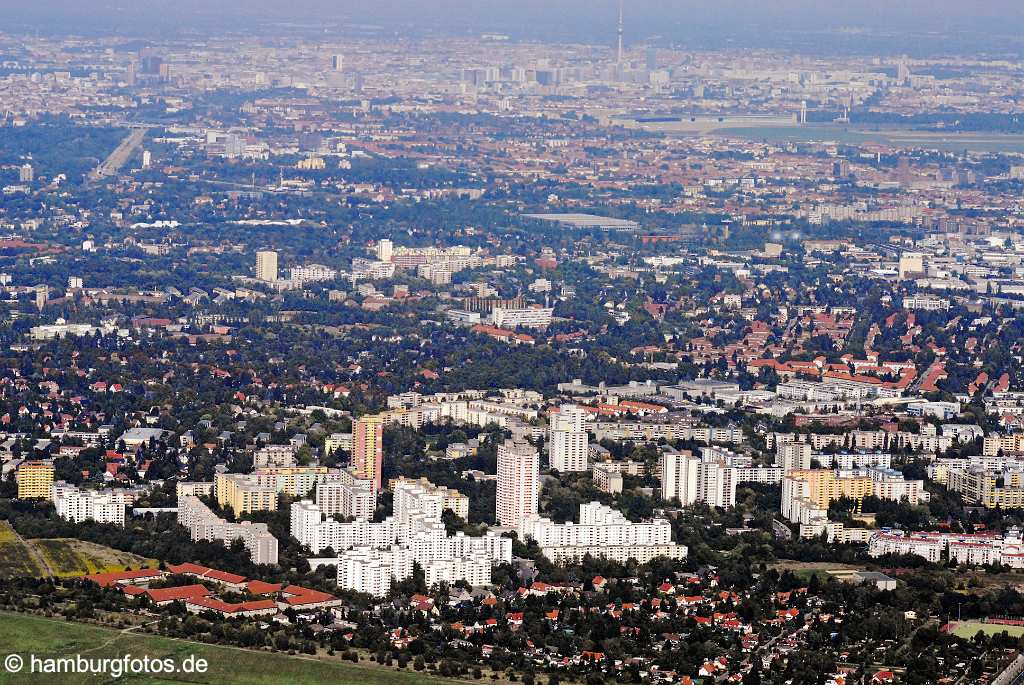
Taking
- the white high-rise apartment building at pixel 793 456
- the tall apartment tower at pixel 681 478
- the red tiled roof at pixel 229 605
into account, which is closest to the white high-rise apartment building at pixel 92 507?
the red tiled roof at pixel 229 605

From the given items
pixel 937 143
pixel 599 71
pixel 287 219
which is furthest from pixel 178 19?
pixel 287 219

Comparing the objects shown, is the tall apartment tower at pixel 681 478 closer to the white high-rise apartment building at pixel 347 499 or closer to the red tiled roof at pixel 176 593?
the white high-rise apartment building at pixel 347 499

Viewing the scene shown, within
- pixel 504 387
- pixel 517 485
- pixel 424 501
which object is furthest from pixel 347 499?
pixel 504 387

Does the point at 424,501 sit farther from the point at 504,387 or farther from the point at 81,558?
the point at 504,387

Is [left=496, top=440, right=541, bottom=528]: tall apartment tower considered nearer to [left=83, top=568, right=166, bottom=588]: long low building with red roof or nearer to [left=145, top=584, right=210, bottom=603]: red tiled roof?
[left=83, top=568, right=166, bottom=588]: long low building with red roof

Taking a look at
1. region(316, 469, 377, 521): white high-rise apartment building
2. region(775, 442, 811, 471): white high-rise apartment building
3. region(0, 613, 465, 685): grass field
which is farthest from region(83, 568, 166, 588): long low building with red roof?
region(775, 442, 811, 471): white high-rise apartment building

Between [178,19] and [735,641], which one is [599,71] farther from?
[735,641]
